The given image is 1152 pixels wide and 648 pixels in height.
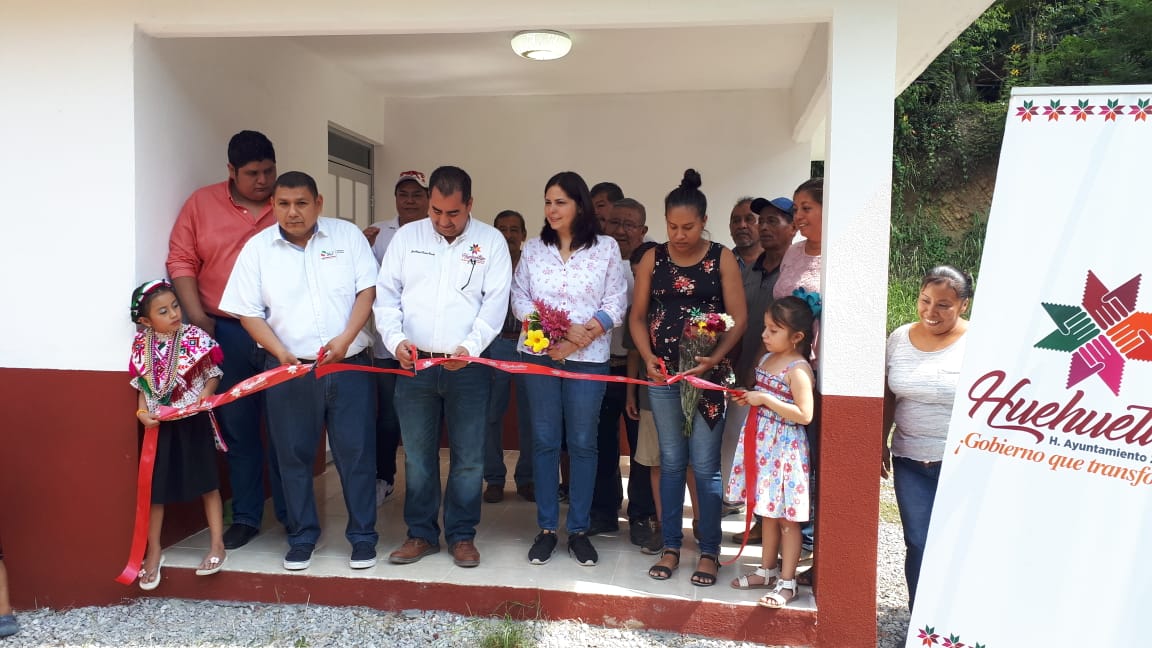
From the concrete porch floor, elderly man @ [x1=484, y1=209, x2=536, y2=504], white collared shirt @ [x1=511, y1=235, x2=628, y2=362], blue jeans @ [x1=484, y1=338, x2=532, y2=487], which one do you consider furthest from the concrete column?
elderly man @ [x1=484, y1=209, x2=536, y2=504]

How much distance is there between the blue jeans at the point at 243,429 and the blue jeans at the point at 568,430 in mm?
1390

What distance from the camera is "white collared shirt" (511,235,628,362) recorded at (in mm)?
3822

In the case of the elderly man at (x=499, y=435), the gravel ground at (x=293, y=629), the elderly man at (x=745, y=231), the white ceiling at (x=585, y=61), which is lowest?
the gravel ground at (x=293, y=629)

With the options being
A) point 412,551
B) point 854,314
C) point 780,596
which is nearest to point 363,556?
point 412,551

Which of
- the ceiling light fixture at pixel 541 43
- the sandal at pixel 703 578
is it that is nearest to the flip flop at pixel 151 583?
the sandal at pixel 703 578

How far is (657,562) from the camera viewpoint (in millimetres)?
3918

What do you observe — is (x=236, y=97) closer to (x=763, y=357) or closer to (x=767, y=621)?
(x=763, y=357)

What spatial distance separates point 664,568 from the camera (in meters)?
3.75

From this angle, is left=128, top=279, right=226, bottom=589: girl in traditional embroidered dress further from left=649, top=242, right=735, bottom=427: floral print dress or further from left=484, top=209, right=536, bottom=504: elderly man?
left=649, top=242, right=735, bottom=427: floral print dress

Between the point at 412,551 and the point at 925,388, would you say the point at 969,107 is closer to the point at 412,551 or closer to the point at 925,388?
the point at 925,388

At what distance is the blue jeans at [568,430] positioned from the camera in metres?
3.84

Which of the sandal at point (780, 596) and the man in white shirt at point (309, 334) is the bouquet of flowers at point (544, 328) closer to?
the man in white shirt at point (309, 334)

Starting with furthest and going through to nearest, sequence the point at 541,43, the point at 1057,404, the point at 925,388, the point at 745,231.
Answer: the point at 541,43
the point at 745,231
the point at 925,388
the point at 1057,404

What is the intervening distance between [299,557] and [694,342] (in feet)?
6.97
